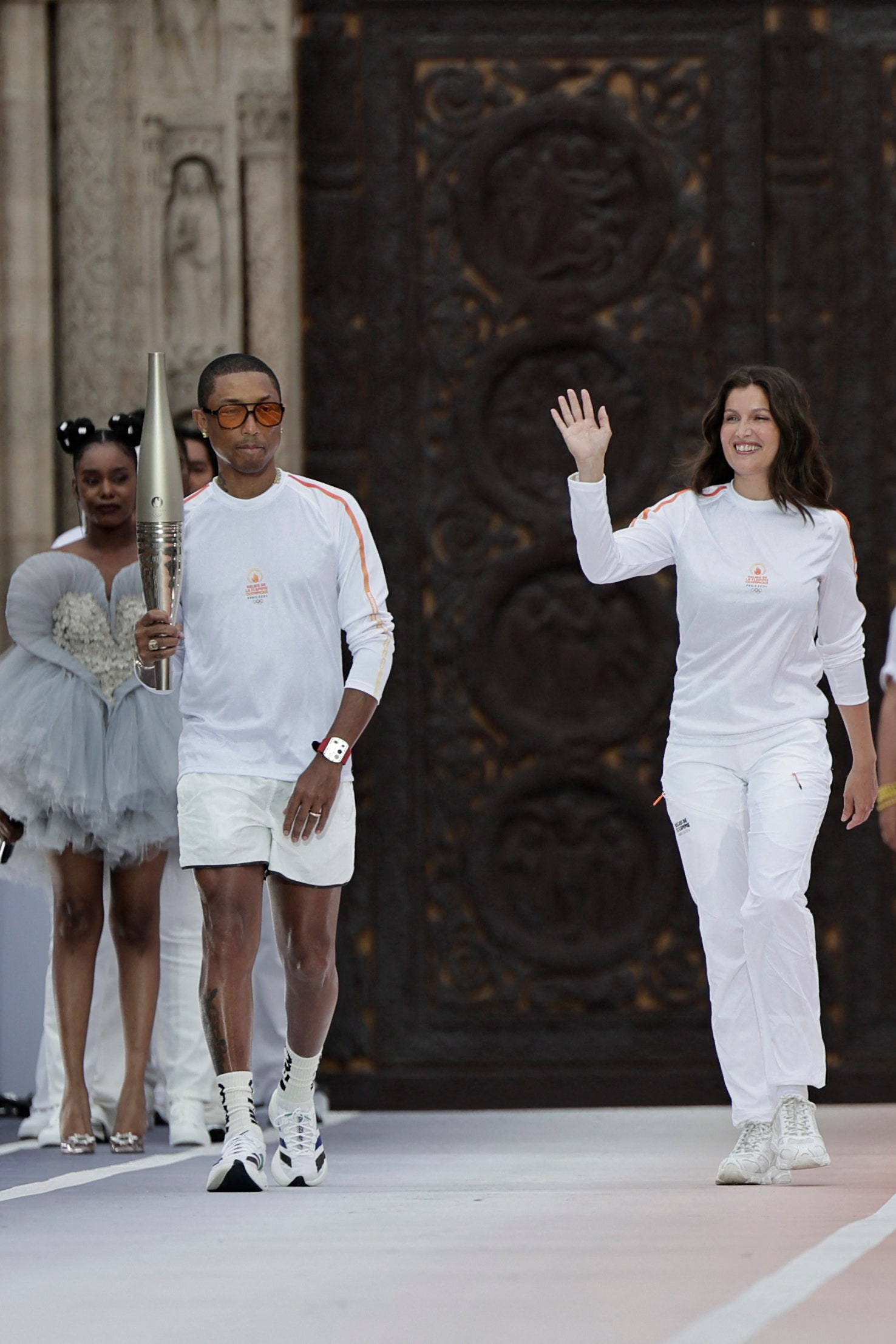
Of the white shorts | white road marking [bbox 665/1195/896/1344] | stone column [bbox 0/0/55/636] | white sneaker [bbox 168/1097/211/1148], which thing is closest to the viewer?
white road marking [bbox 665/1195/896/1344]

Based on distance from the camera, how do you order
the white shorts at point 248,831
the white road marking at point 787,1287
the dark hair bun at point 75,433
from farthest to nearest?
the dark hair bun at point 75,433 < the white shorts at point 248,831 < the white road marking at point 787,1287

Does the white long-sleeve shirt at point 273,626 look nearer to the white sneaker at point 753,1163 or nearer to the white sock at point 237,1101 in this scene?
the white sock at point 237,1101

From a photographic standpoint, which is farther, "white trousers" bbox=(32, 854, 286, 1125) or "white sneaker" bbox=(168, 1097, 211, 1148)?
"white trousers" bbox=(32, 854, 286, 1125)

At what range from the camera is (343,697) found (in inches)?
226

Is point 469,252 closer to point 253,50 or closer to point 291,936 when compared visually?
point 253,50

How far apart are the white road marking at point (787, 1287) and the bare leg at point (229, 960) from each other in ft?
5.33

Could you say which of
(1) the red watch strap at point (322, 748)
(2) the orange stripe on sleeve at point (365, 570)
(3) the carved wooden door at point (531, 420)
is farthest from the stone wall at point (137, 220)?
(1) the red watch strap at point (322, 748)

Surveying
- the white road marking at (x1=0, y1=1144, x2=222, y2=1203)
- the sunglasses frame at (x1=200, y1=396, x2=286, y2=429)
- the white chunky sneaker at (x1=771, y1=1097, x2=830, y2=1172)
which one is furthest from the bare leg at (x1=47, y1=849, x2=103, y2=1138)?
the white chunky sneaker at (x1=771, y1=1097, x2=830, y2=1172)

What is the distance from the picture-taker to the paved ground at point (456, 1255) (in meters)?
3.40

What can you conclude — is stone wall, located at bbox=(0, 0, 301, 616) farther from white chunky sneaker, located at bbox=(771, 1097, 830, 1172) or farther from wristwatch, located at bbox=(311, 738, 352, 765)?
white chunky sneaker, located at bbox=(771, 1097, 830, 1172)

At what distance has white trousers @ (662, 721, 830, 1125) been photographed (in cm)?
575

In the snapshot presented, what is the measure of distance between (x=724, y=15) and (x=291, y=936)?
4.49m

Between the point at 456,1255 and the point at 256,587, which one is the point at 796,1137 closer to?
the point at 456,1255

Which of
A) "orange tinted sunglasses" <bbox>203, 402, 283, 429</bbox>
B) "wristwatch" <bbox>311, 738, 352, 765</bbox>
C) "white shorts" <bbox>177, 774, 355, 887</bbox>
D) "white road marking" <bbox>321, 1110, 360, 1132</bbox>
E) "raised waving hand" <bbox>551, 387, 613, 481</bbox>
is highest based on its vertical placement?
"orange tinted sunglasses" <bbox>203, 402, 283, 429</bbox>
